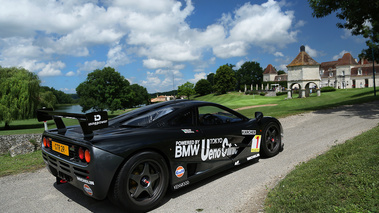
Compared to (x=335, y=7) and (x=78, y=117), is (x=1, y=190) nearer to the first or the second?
(x=78, y=117)

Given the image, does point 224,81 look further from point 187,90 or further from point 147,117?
point 147,117

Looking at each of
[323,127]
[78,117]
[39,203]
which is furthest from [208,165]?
[323,127]

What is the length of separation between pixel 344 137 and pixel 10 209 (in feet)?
24.4

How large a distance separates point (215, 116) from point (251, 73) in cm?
10809

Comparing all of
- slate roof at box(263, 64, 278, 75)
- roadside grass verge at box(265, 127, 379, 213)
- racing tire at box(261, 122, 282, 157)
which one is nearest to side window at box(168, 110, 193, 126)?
roadside grass verge at box(265, 127, 379, 213)

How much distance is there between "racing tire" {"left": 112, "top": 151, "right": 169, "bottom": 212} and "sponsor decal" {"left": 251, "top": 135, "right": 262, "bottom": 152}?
7.08 ft

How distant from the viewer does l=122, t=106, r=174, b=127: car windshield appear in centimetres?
348

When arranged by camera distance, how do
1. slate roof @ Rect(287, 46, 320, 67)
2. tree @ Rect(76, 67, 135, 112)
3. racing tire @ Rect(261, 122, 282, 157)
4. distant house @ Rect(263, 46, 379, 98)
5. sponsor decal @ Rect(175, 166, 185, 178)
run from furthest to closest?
tree @ Rect(76, 67, 135, 112) → slate roof @ Rect(287, 46, 320, 67) → distant house @ Rect(263, 46, 379, 98) → racing tire @ Rect(261, 122, 282, 157) → sponsor decal @ Rect(175, 166, 185, 178)

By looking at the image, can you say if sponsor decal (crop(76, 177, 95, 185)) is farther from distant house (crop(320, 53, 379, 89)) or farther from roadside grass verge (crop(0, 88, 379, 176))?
distant house (crop(320, 53, 379, 89))

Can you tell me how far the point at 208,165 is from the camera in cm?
379

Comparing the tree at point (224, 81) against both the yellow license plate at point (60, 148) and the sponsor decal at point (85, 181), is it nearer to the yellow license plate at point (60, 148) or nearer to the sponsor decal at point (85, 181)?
the yellow license plate at point (60, 148)

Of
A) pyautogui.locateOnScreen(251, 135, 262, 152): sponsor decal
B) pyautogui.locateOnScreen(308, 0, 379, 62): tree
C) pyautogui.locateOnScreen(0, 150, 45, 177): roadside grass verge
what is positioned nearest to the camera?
pyautogui.locateOnScreen(251, 135, 262, 152): sponsor decal

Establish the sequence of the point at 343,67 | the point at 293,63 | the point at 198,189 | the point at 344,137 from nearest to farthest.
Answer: the point at 198,189, the point at 344,137, the point at 293,63, the point at 343,67

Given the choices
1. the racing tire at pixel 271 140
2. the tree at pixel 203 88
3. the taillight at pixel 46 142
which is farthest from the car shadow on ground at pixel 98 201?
the tree at pixel 203 88
